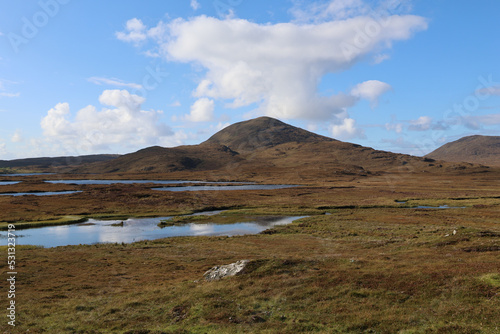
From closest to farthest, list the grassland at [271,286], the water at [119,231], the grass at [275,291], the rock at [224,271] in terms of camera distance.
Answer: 1. the grass at [275,291]
2. the grassland at [271,286]
3. the rock at [224,271]
4. the water at [119,231]

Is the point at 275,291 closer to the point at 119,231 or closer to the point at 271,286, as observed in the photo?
the point at 271,286

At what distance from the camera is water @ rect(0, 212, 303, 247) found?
58812 mm

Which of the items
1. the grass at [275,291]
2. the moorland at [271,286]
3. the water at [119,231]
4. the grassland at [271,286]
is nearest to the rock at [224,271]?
the moorland at [271,286]

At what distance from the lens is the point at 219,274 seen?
1196 inches

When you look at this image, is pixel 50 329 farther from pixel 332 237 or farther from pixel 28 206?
pixel 28 206

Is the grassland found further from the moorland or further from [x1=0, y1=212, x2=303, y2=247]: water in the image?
[x1=0, y1=212, x2=303, y2=247]: water

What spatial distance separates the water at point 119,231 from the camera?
58.8 meters

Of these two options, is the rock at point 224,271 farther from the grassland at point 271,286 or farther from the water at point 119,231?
the water at point 119,231

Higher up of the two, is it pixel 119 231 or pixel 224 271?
pixel 224 271

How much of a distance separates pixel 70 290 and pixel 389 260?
31.9m

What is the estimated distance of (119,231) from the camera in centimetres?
6688

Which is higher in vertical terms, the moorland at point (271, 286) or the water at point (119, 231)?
the moorland at point (271, 286)

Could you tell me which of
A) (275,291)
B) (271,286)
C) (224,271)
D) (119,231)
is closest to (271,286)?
(271,286)

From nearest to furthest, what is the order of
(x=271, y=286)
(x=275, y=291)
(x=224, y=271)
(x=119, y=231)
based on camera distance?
(x=275, y=291)
(x=271, y=286)
(x=224, y=271)
(x=119, y=231)
